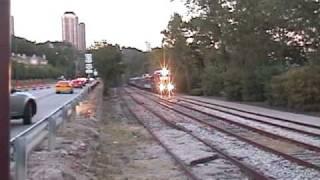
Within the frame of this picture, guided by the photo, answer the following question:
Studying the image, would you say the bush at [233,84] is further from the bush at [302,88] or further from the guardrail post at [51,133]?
the guardrail post at [51,133]

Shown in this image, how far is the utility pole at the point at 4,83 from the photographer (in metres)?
3.84

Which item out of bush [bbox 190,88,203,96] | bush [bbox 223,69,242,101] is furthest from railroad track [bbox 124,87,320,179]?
bush [bbox 190,88,203,96]

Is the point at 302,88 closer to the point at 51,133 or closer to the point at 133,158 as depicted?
the point at 133,158

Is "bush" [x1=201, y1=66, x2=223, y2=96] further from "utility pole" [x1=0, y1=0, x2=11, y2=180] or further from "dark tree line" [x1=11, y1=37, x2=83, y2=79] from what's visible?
"dark tree line" [x1=11, y1=37, x2=83, y2=79]

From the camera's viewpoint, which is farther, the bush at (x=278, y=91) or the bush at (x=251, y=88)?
the bush at (x=251, y=88)

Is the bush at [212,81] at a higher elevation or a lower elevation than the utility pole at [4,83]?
lower

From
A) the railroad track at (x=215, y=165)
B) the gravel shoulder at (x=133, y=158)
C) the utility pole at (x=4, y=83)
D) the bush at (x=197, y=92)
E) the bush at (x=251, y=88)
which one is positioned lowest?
the bush at (x=197, y=92)

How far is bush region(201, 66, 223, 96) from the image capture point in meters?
66.6

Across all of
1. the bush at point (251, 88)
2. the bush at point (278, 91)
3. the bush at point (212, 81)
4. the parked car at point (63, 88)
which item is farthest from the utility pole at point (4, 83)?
the parked car at point (63, 88)

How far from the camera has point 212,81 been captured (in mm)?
69062

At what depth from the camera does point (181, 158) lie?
15.8 m

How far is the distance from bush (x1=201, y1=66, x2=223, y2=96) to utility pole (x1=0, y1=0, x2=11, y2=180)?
60360 millimetres

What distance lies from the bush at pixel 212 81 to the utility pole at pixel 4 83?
6036 cm

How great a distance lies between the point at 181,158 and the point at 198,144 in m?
3.23
